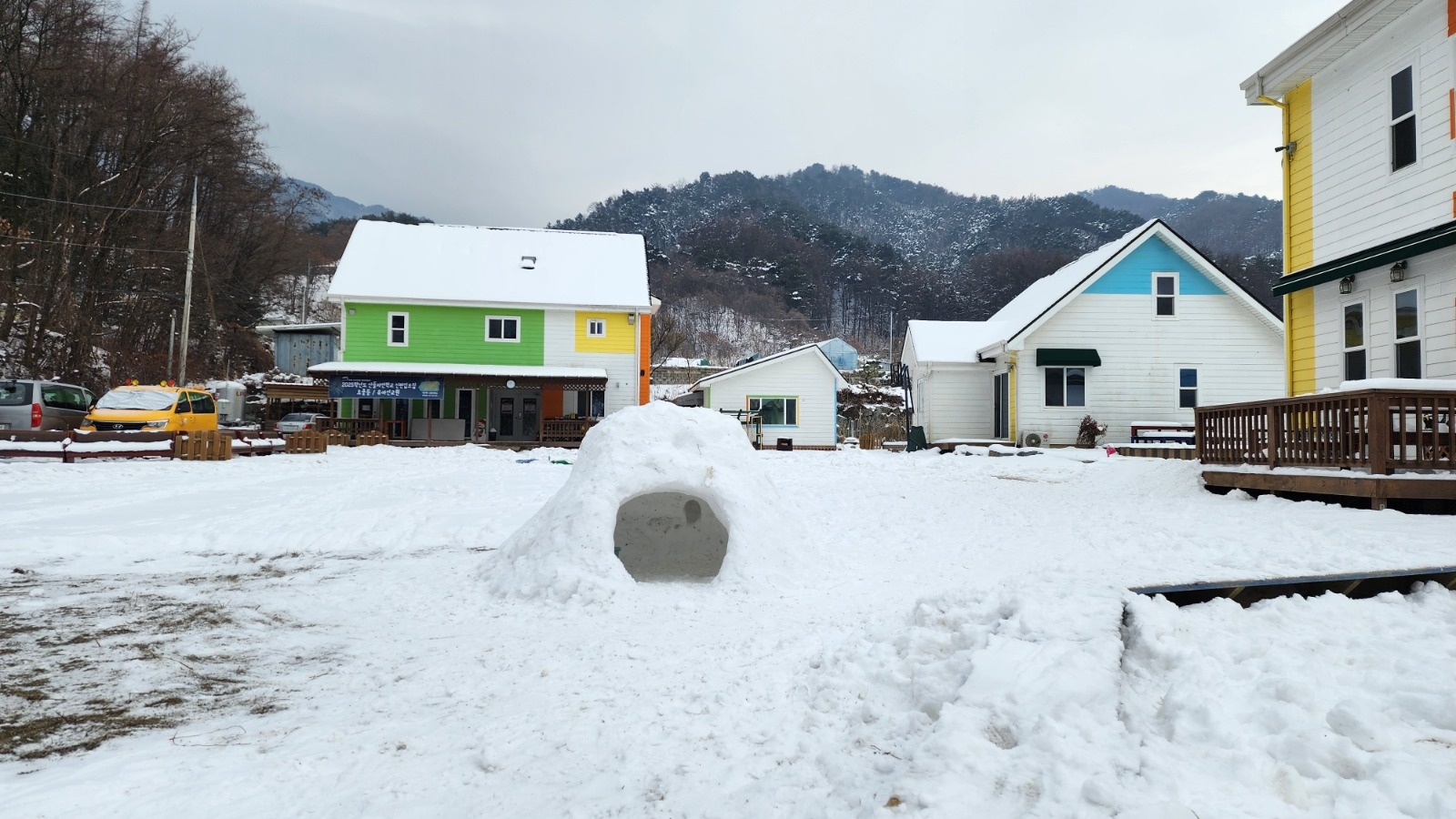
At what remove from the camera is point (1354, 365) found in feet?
36.0

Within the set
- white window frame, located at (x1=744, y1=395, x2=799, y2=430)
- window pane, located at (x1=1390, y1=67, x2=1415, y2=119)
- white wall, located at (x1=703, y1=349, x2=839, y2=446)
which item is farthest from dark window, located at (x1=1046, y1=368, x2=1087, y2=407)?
window pane, located at (x1=1390, y1=67, x2=1415, y2=119)

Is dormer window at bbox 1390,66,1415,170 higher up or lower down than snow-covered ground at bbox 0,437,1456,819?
higher up

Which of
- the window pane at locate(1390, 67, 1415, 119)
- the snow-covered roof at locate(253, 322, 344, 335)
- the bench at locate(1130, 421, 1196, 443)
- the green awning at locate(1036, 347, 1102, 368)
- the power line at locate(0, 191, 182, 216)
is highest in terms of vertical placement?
the power line at locate(0, 191, 182, 216)

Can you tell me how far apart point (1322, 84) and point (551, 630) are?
44.8 feet

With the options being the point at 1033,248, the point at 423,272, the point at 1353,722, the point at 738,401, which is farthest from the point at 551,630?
the point at 1033,248

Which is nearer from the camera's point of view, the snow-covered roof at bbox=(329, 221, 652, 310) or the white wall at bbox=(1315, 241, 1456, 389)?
the white wall at bbox=(1315, 241, 1456, 389)

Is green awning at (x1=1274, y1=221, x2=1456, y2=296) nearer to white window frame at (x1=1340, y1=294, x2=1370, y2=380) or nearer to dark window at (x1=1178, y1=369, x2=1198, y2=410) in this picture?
white window frame at (x1=1340, y1=294, x2=1370, y2=380)

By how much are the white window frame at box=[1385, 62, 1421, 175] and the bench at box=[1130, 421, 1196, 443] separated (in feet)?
37.5

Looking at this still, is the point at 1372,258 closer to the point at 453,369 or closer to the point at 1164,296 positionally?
the point at 1164,296

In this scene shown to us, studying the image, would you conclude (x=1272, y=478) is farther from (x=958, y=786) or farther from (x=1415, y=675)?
(x=958, y=786)

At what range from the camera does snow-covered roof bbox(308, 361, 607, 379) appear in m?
25.4

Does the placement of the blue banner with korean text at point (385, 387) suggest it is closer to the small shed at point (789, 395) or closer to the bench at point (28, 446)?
the bench at point (28, 446)

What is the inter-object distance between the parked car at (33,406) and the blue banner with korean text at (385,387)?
23.5 feet

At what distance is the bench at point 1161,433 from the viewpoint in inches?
806
